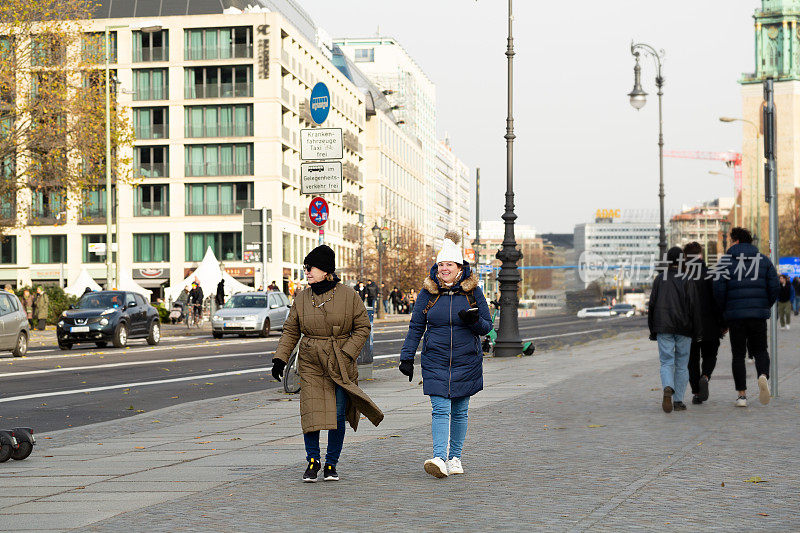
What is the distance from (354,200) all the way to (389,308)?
65.7ft

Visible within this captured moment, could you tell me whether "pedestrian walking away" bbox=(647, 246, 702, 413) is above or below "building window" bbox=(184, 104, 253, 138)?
below

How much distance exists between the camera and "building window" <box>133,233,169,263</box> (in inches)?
3012

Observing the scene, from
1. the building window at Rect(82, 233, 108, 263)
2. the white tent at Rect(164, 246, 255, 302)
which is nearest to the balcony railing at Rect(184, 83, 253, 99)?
the building window at Rect(82, 233, 108, 263)

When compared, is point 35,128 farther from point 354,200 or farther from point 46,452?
point 354,200

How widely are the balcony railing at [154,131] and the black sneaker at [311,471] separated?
233 ft

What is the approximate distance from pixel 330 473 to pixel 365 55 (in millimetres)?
138962

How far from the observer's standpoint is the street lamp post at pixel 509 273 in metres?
23.0

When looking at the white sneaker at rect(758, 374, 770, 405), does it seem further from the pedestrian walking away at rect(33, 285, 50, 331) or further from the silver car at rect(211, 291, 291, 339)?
the pedestrian walking away at rect(33, 285, 50, 331)

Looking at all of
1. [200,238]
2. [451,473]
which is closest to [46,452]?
[451,473]

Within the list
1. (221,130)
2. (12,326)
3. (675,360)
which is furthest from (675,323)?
(221,130)

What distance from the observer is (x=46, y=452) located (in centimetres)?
984

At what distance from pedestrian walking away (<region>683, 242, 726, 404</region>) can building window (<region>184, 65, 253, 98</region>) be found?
214 feet

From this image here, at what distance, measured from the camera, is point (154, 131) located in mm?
76875

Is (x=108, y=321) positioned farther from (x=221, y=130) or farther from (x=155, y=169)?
(x=155, y=169)
